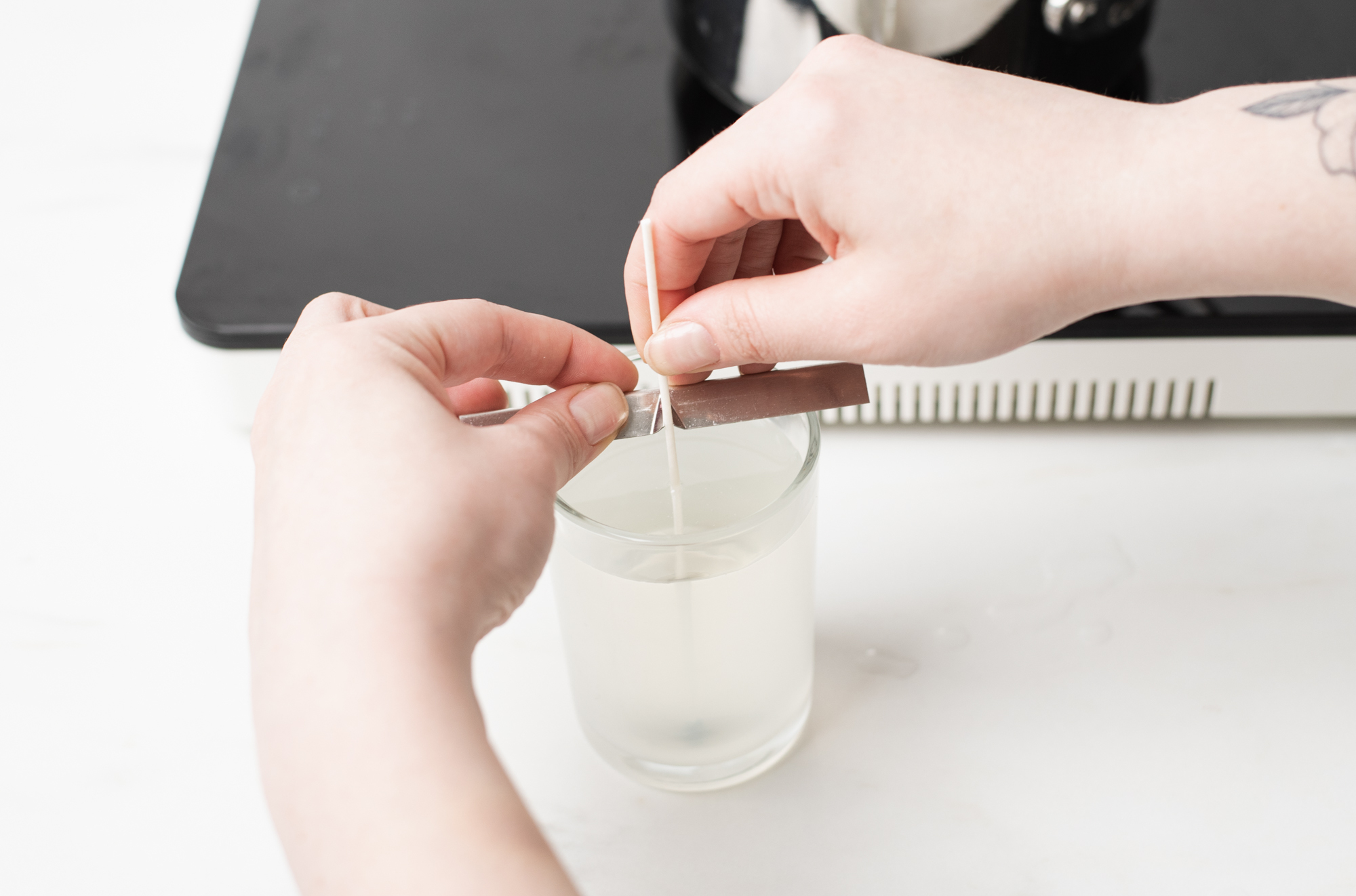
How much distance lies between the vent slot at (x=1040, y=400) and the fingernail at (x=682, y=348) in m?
0.25

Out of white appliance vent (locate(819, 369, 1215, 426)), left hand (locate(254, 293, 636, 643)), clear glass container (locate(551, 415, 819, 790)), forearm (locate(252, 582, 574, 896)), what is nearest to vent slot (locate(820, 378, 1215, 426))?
white appliance vent (locate(819, 369, 1215, 426))

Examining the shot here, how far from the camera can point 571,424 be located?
49cm

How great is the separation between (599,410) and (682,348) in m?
0.06

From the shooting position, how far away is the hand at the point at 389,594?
37 cm

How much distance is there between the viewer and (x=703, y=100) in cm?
86

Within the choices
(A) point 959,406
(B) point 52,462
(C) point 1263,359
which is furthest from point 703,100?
(B) point 52,462

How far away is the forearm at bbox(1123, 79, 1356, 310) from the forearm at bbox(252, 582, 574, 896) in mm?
347

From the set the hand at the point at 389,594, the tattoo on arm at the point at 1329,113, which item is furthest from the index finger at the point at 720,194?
the tattoo on arm at the point at 1329,113

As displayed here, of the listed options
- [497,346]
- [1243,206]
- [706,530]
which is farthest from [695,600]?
[1243,206]

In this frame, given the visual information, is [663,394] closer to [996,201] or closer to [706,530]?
[706,530]

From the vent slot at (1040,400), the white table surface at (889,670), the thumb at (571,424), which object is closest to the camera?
the thumb at (571,424)

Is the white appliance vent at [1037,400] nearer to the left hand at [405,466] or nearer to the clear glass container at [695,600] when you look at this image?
the clear glass container at [695,600]

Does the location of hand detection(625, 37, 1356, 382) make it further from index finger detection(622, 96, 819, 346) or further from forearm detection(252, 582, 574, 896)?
forearm detection(252, 582, 574, 896)

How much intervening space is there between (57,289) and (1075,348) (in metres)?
0.79
